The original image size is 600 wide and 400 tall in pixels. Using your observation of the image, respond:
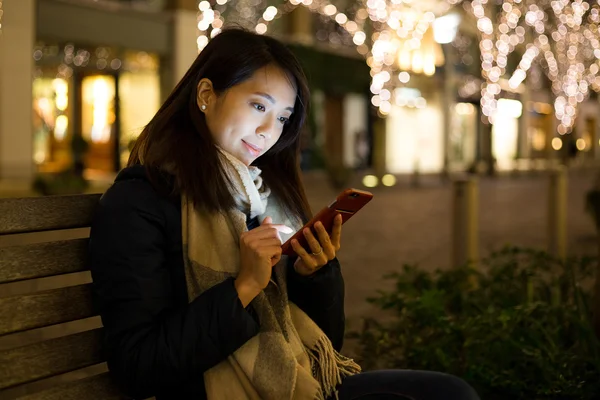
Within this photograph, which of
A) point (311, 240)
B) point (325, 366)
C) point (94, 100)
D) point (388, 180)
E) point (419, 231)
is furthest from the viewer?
point (388, 180)

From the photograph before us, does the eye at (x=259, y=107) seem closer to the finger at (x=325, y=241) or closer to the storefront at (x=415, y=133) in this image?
the finger at (x=325, y=241)

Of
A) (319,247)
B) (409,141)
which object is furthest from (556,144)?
(319,247)

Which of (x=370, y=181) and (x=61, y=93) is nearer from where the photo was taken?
(x=61, y=93)

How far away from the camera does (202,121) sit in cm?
201

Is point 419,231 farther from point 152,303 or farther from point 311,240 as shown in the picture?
point 152,303

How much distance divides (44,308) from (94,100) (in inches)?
748

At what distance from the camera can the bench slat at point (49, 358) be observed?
69.8 inches

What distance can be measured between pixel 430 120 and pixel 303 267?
102 feet

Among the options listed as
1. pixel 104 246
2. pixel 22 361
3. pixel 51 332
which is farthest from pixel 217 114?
pixel 51 332

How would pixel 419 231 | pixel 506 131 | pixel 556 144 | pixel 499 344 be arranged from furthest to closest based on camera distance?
pixel 556 144 → pixel 506 131 → pixel 419 231 → pixel 499 344

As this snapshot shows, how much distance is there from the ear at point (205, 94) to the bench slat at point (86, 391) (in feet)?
2.61

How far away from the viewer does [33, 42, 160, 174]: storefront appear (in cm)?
1855

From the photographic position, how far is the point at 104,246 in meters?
1.76

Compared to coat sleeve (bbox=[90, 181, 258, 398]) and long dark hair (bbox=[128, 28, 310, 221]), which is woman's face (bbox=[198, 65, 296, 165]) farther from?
coat sleeve (bbox=[90, 181, 258, 398])
